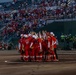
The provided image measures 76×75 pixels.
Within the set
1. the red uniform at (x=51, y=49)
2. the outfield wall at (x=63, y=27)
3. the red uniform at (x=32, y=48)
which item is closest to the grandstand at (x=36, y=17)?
the outfield wall at (x=63, y=27)

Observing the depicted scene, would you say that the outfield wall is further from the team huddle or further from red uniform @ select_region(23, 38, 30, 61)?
red uniform @ select_region(23, 38, 30, 61)

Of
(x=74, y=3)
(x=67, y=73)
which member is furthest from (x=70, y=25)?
(x=67, y=73)

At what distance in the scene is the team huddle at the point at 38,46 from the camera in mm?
18047

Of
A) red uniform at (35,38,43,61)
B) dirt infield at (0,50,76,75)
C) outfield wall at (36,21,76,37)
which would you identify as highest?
outfield wall at (36,21,76,37)

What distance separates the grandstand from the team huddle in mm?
15070

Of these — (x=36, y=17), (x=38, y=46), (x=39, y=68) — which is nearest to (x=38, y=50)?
(x=38, y=46)

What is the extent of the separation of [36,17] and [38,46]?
2128 centimetres

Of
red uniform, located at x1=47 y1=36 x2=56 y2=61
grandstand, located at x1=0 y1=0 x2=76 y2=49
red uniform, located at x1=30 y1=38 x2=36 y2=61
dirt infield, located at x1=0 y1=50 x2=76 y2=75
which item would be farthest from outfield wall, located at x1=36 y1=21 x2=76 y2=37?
dirt infield, located at x1=0 y1=50 x2=76 y2=75

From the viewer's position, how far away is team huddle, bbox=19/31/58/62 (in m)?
18.0

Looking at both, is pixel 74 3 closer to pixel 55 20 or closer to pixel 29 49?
pixel 55 20

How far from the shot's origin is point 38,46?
18.2 m

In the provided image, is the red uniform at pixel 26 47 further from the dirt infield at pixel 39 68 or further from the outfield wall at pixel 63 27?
the outfield wall at pixel 63 27

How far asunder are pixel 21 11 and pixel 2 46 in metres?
7.18

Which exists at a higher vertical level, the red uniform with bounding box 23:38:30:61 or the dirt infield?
the red uniform with bounding box 23:38:30:61
